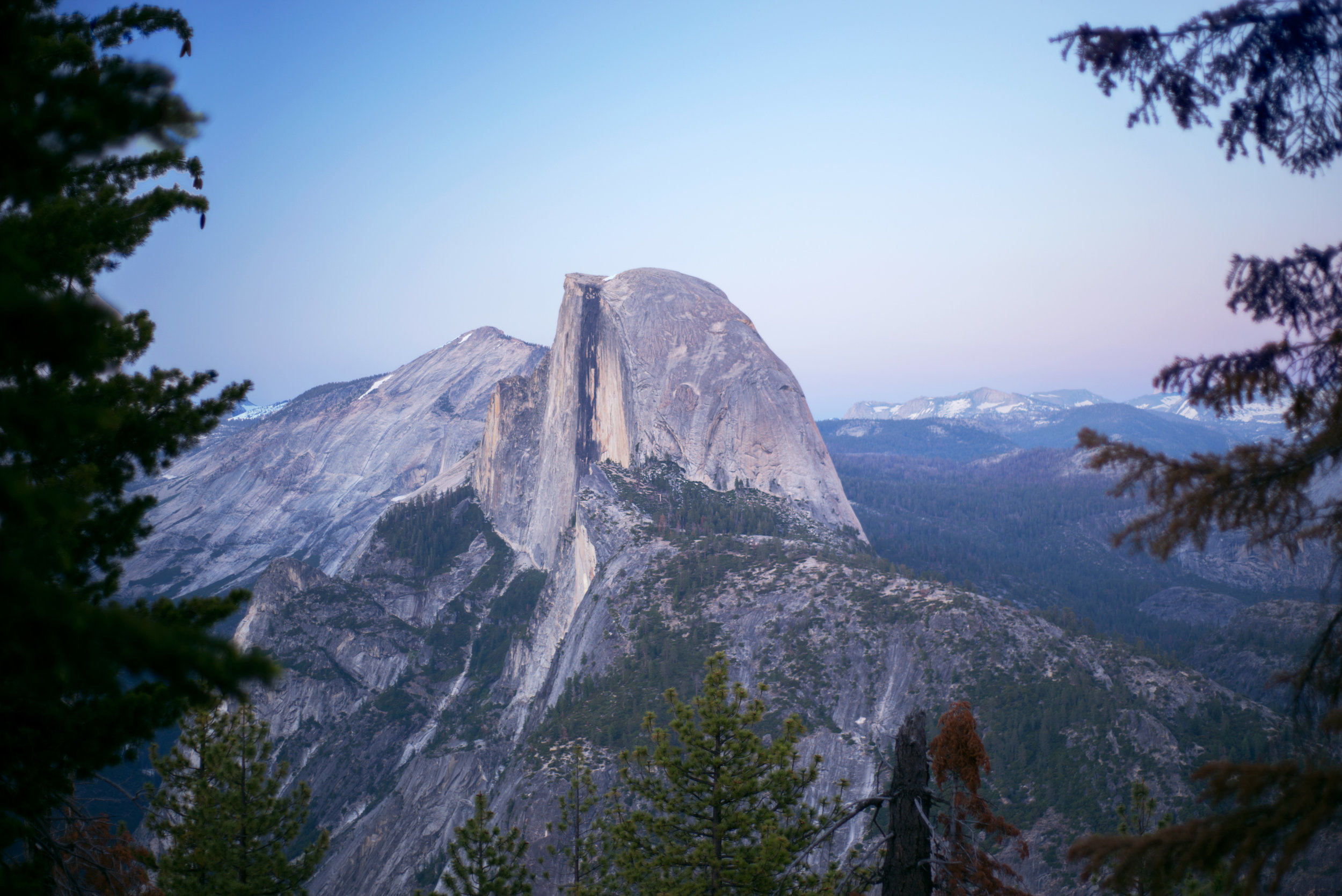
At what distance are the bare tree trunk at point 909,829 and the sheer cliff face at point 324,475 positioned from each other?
133160mm

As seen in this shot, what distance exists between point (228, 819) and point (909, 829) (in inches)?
676

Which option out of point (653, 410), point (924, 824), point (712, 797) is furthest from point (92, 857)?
point (653, 410)

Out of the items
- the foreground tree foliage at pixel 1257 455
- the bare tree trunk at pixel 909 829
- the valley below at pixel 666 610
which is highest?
the foreground tree foliage at pixel 1257 455

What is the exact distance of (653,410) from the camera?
94375mm

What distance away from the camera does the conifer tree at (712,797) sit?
1496 centimetres

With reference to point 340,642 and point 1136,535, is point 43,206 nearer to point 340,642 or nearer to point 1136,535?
point 1136,535

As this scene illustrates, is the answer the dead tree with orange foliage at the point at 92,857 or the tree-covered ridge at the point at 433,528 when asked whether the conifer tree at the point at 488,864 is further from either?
the tree-covered ridge at the point at 433,528

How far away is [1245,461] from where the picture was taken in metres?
6.25

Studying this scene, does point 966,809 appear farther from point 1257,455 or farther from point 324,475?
point 324,475

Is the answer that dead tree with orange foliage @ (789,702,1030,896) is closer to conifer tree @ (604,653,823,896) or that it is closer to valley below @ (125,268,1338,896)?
valley below @ (125,268,1338,896)

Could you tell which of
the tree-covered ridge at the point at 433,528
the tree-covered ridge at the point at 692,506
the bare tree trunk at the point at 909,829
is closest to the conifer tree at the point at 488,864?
the bare tree trunk at the point at 909,829

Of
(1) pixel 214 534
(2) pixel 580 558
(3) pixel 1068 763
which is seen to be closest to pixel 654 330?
(2) pixel 580 558

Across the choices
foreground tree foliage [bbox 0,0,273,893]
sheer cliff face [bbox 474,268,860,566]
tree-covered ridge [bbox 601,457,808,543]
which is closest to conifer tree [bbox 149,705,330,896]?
foreground tree foliage [bbox 0,0,273,893]

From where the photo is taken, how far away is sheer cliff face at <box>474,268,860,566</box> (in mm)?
89875
